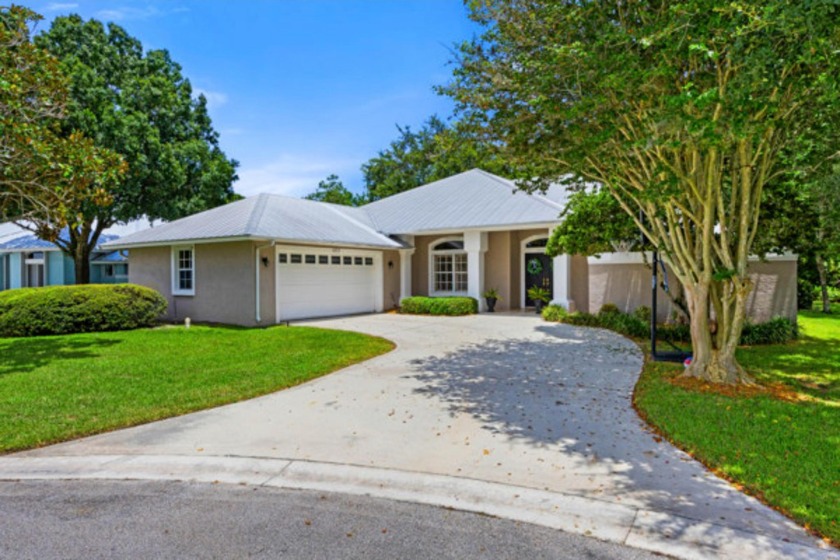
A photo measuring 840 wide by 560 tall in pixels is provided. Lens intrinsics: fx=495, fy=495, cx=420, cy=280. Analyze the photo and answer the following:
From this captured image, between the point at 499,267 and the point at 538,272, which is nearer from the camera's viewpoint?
the point at 538,272

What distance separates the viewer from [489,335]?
1238cm

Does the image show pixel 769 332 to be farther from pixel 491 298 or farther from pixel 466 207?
pixel 466 207

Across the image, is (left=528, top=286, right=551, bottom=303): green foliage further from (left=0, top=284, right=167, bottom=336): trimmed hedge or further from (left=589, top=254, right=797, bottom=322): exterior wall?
(left=0, top=284, right=167, bottom=336): trimmed hedge

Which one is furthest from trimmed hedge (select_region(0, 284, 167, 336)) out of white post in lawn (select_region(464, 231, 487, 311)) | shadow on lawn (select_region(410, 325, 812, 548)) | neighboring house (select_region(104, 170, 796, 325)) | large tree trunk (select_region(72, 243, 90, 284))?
white post in lawn (select_region(464, 231, 487, 311))

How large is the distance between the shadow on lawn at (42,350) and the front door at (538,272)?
1294 cm

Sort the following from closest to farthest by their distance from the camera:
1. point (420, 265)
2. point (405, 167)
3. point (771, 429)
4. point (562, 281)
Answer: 1. point (771, 429)
2. point (562, 281)
3. point (420, 265)
4. point (405, 167)

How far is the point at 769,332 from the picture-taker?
38.4 feet

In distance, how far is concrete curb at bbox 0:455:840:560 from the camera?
10.4ft

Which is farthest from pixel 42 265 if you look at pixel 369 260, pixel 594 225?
pixel 594 225

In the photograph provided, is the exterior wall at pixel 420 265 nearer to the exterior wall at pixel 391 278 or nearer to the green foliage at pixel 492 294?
the exterior wall at pixel 391 278

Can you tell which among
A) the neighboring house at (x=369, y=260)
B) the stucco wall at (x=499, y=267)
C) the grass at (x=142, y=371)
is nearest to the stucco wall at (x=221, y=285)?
the neighboring house at (x=369, y=260)

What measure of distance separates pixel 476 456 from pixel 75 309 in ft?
43.0

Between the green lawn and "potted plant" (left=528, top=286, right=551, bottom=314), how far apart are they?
7.63 meters

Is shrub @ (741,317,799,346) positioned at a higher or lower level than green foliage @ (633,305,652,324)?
lower
